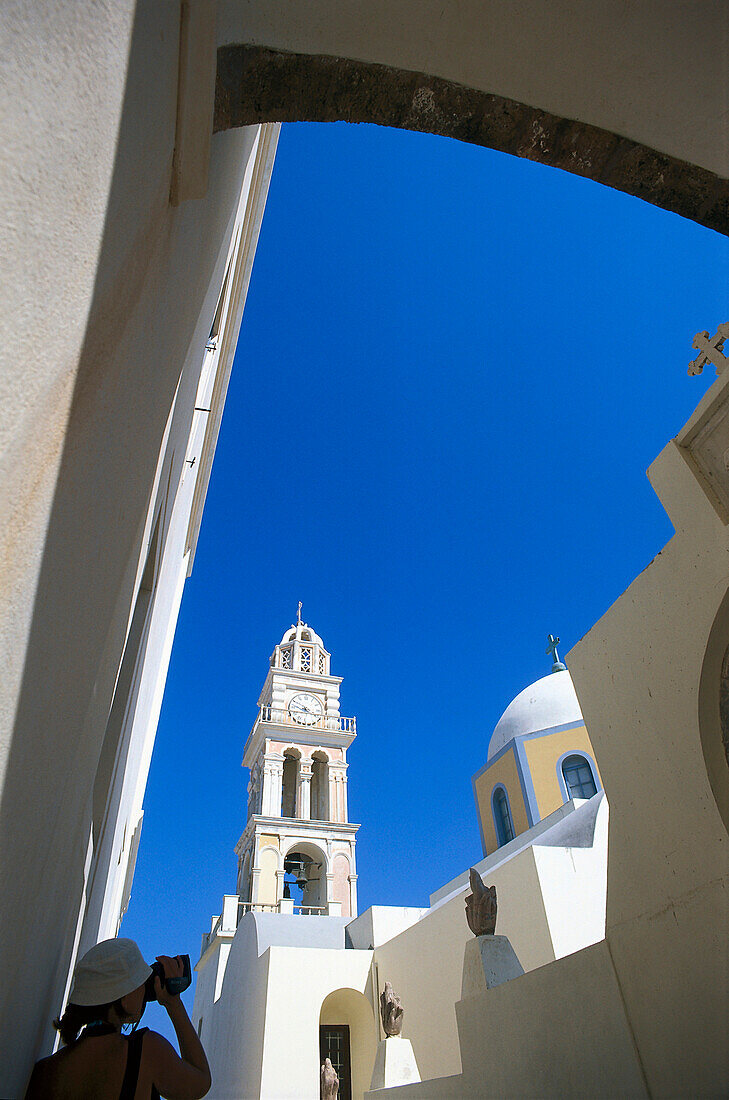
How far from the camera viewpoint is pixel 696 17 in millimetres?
2201

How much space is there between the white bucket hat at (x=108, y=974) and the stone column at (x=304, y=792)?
19.4 m

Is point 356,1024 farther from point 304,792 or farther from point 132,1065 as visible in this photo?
point 132,1065

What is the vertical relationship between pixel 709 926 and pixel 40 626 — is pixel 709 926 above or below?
above

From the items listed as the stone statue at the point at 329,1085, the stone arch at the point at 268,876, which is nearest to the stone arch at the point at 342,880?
the stone arch at the point at 268,876

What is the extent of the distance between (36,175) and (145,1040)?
5.72 feet

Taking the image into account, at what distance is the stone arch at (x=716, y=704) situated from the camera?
333cm

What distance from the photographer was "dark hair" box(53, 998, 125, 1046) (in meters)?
1.49

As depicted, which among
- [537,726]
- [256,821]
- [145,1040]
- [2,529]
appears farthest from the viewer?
[256,821]

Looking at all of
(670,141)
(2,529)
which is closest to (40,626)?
(2,529)

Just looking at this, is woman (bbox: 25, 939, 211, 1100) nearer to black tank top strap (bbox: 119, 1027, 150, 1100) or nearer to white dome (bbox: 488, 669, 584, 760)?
black tank top strap (bbox: 119, 1027, 150, 1100)

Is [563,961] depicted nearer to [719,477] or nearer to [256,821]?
[719,477]

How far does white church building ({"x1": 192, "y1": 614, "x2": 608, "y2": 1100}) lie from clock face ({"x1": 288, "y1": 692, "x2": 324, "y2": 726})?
43 mm

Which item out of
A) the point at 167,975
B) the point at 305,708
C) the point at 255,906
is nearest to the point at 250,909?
the point at 255,906

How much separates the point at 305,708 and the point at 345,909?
652 centimetres
